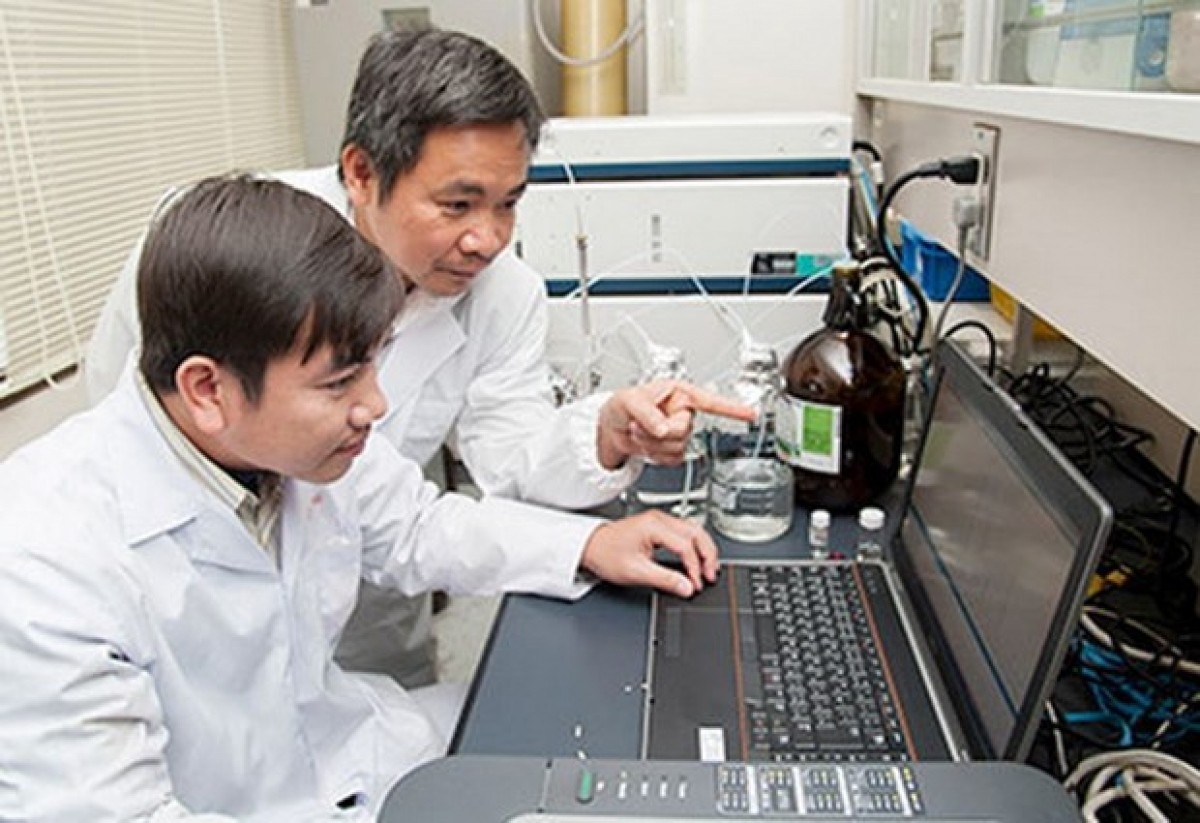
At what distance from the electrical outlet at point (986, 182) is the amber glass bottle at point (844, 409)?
0.64 feet

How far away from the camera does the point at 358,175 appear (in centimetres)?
119

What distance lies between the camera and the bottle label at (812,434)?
1.10 metres

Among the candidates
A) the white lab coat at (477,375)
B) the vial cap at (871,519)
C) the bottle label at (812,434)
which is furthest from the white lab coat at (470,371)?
the vial cap at (871,519)

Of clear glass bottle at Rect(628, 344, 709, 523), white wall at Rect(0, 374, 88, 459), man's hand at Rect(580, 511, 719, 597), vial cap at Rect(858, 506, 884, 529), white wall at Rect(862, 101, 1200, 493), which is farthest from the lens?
white wall at Rect(0, 374, 88, 459)

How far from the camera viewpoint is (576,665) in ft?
2.80

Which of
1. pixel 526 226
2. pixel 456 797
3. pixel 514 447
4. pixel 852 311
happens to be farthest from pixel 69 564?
pixel 526 226

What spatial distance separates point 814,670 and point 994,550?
0.19 meters

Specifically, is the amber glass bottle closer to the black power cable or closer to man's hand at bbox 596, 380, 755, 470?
man's hand at bbox 596, 380, 755, 470

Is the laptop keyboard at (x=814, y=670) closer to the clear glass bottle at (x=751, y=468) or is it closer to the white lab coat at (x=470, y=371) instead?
the clear glass bottle at (x=751, y=468)

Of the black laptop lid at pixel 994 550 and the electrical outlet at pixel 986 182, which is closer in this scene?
the black laptop lid at pixel 994 550

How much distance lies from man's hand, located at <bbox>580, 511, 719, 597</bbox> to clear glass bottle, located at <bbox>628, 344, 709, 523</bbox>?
14cm

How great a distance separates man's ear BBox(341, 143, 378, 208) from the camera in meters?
1.16

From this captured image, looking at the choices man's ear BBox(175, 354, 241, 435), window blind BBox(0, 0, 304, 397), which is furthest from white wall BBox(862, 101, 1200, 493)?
window blind BBox(0, 0, 304, 397)

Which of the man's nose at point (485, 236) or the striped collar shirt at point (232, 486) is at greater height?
the man's nose at point (485, 236)
